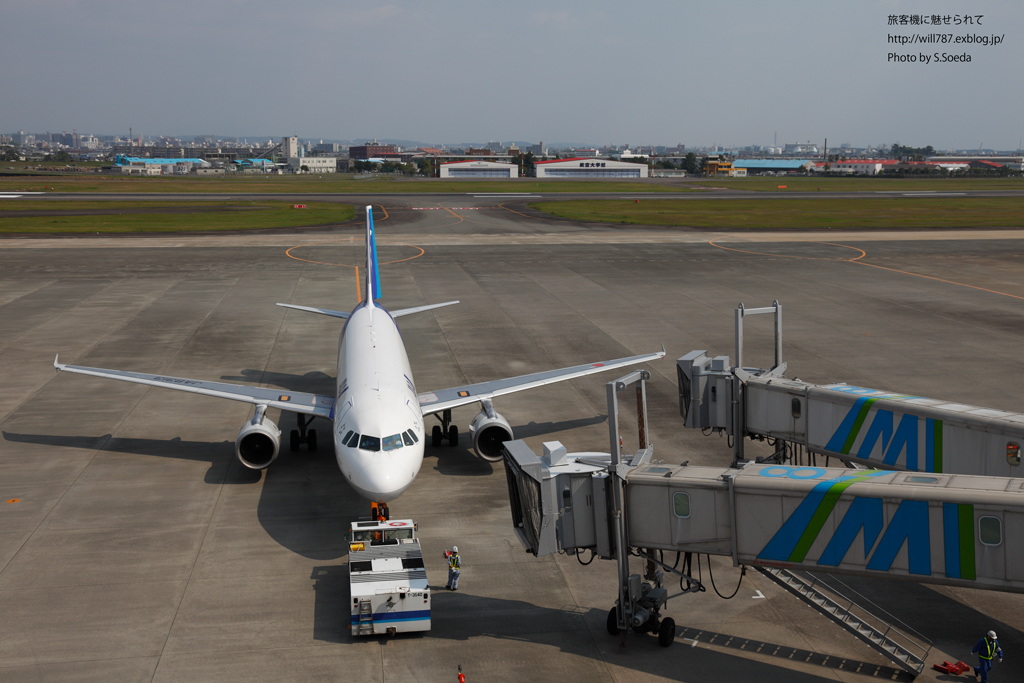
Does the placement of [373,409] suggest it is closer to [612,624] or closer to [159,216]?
[612,624]

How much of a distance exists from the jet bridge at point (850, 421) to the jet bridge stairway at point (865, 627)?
384 centimetres

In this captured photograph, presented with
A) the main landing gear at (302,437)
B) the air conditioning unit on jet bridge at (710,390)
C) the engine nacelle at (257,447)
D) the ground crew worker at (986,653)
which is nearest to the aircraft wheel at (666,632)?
the ground crew worker at (986,653)

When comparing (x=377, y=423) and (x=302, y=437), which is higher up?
(x=377, y=423)

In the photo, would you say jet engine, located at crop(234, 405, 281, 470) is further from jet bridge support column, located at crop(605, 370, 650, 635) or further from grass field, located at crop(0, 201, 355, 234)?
grass field, located at crop(0, 201, 355, 234)

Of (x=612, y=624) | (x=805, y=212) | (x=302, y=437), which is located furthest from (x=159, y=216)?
(x=612, y=624)

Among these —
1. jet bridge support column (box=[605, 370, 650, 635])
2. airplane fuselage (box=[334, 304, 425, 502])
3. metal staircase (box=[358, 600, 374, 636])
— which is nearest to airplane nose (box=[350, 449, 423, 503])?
airplane fuselage (box=[334, 304, 425, 502])

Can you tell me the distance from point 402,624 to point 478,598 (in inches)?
97.1

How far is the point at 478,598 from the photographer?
20.2 m

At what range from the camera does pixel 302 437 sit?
1205 inches

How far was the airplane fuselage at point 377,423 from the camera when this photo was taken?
73.8 ft

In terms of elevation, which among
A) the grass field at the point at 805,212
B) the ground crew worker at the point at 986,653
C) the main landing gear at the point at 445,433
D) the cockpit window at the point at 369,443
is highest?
the grass field at the point at 805,212

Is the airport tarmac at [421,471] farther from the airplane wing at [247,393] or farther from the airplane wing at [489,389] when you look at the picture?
the airplane wing at [247,393]

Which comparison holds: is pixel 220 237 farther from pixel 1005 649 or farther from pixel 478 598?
pixel 1005 649

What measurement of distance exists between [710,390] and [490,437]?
8420 mm
